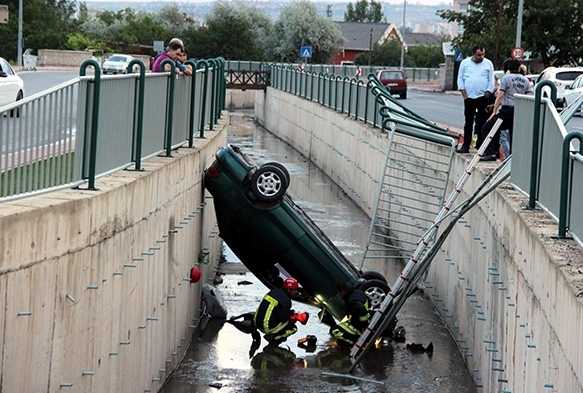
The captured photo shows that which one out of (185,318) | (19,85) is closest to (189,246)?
(185,318)

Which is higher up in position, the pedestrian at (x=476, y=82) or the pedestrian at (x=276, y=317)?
the pedestrian at (x=476, y=82)

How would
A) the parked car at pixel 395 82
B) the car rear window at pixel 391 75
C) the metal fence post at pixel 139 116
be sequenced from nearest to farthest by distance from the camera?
the metal fence post at pixel 139 116
the parked car at pixel 395 82
the car rear window at pixel 391 75

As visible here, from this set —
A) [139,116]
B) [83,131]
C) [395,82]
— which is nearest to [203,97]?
[139,116]

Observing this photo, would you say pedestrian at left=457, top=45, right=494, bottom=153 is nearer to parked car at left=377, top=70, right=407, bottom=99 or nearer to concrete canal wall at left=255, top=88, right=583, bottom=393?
concrete canal wall at left=255, top=88, right=583, bottom=393

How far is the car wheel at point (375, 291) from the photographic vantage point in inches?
499

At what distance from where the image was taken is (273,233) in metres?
12.4

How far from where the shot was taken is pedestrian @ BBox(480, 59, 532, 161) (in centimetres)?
1318

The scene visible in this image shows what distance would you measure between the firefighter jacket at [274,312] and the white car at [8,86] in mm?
12908

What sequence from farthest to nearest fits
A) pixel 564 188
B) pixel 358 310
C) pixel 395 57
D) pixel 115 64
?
pixel 395 57 → pixel 115 64 → pixel 358 310 → pixel 564 188

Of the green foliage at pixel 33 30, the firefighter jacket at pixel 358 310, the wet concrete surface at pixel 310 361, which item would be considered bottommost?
the wet concrete surface at pixel 310 361

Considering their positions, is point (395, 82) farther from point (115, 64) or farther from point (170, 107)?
point (170, 107)

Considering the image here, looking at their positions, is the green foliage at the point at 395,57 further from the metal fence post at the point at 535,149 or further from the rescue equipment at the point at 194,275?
the metal fence post at the point at 535,149

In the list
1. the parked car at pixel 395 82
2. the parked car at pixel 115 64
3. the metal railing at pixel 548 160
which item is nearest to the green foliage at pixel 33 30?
the parked car at pixel 115 64

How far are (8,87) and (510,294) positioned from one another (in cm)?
1742
